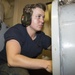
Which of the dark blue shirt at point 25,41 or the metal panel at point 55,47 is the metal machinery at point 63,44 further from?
the dark blue shirt at point 25,41

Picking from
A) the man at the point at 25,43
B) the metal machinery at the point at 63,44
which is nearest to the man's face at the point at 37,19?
the man at the point at 25,43

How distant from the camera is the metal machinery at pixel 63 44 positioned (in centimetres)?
73

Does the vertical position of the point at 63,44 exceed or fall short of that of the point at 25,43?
it exceeds it

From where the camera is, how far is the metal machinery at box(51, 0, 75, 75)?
2.39 feet

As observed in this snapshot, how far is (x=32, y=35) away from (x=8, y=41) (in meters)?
0.30

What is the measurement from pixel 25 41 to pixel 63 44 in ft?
1.88

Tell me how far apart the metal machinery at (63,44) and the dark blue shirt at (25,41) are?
455 millimetres

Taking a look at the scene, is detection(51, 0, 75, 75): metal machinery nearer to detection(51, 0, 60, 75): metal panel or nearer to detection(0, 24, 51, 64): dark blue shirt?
Answer: detection(51, 0, 60, 75): metal panel

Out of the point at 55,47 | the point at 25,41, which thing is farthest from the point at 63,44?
the point at 25,41

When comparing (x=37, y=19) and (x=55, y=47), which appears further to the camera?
(x=37, y=19)

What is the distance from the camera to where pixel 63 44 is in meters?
0.74

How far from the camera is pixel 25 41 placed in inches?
50.0

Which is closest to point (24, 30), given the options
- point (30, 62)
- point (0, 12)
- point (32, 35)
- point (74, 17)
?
point (32, 35)

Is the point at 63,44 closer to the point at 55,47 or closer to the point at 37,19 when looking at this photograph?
the point at 55,47
